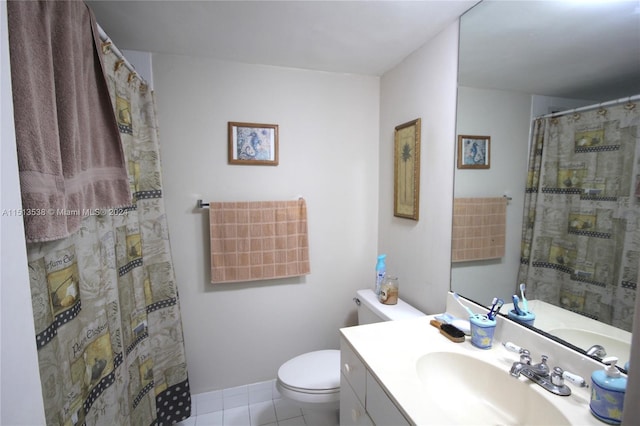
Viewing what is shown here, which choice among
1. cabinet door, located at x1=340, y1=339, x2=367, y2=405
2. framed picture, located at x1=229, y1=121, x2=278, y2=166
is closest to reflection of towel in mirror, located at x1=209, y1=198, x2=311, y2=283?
framed picture, located at x1=229, y1=121, x2=278, y2=166

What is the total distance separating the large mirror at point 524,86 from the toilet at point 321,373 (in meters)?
0.35

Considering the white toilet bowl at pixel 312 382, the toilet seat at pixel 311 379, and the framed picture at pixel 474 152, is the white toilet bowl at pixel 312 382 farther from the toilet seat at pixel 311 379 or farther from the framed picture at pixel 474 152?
the framed picture at pixel 474 152

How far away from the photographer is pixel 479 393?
93cm

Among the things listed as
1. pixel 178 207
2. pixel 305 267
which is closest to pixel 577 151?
pixel 305 267

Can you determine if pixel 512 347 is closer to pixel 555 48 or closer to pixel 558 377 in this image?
pixel 558 377

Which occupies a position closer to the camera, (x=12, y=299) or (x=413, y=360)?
(x=12, y=299)

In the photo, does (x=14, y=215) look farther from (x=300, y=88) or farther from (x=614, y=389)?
(x=300, y=88)

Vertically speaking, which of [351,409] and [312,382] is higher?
[351,409]

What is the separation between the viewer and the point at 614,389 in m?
0.65

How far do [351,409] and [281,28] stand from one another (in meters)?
1.64

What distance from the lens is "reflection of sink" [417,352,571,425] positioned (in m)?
0.78

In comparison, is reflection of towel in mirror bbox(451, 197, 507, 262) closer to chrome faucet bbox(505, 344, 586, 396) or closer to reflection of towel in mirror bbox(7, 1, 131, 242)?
chrome faucet bbox(505, 344, 586, 396)

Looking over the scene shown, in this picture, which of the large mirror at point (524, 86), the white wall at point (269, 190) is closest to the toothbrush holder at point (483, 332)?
the large mirror at point (524, 86)

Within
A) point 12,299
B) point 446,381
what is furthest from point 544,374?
point 12,299
